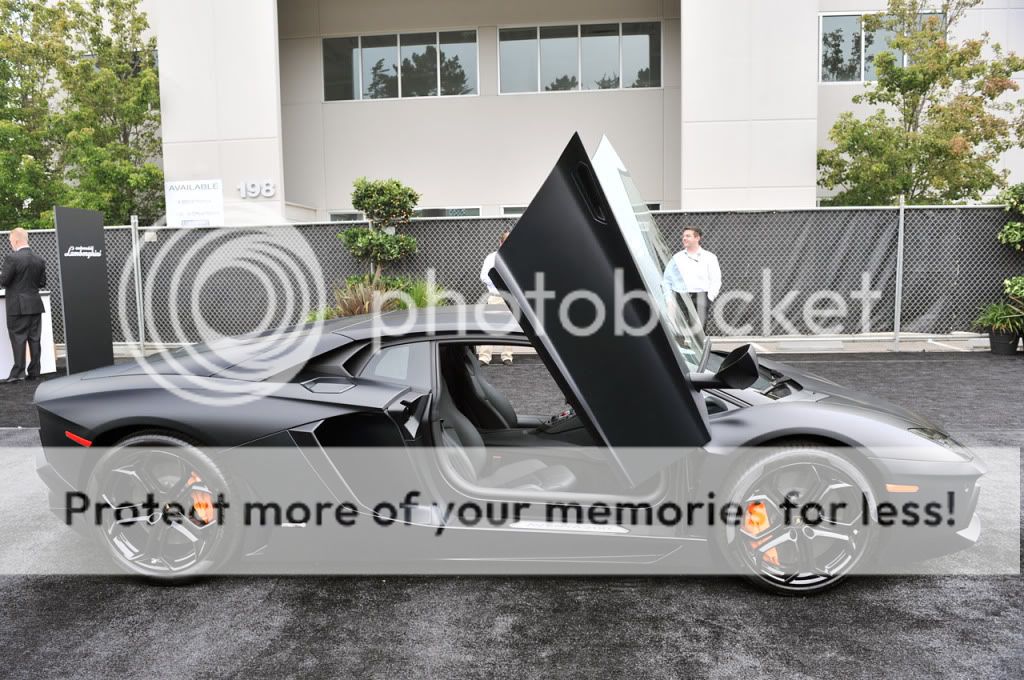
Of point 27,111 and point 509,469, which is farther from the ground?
point 27,111

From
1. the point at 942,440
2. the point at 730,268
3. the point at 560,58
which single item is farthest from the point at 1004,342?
the point at 560,58

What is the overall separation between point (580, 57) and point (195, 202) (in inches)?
384

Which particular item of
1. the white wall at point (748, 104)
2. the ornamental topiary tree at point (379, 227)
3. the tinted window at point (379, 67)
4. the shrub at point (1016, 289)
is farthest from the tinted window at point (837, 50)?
the ornamental topiary tree at point (379, 227)

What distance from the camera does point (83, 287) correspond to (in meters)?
8.86

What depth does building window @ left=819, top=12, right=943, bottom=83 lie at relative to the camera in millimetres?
17906

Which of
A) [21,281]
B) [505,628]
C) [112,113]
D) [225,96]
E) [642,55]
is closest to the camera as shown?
[505,628]

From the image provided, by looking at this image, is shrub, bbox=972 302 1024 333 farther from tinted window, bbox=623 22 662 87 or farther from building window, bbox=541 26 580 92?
building window, bbox=541 26 580 92

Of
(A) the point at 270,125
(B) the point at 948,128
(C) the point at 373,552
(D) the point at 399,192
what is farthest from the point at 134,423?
(B) the point at 948,128

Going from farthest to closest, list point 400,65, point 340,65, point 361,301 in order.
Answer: point 340,65 → point 400,65 → point 361,301

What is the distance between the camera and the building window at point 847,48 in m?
17.9

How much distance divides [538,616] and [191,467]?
1668mm

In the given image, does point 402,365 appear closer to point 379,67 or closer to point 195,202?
point 195,202

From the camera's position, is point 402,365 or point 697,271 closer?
point 402,365

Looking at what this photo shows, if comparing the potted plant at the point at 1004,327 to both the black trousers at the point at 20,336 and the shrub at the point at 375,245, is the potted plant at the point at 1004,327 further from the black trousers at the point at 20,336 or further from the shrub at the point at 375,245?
the black trousers at the point at 20,336
